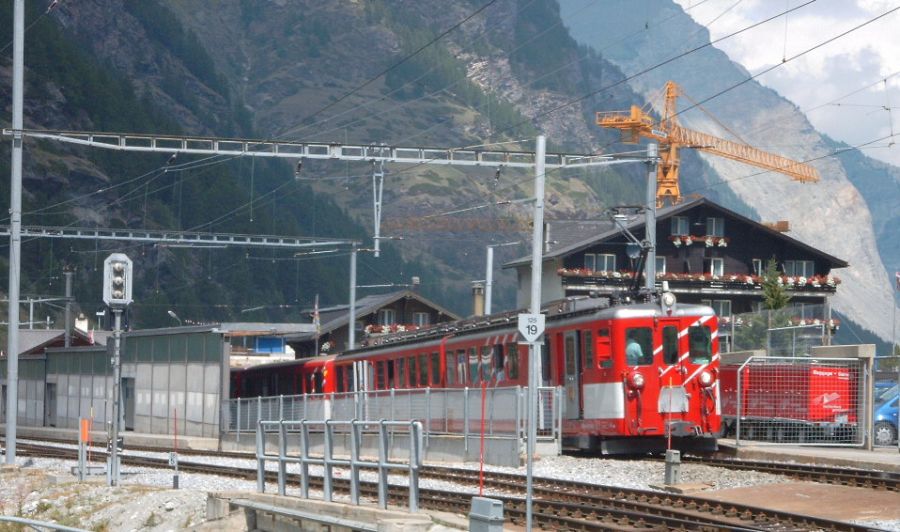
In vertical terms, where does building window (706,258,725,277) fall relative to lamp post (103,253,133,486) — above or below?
above

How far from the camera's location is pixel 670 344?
26609 mm

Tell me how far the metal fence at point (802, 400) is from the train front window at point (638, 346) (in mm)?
1918

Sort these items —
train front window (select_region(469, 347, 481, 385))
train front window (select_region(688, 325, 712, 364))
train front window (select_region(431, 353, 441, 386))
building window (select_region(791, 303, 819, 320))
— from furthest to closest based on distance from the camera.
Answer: building window (select_region(791, 303, 819, 320)) < train front window (select_region(431, 353, 441, 386)) < train front window (select_region(469, 347, 481, 385)) < train front window (select_region(688, 325, 712, 364))

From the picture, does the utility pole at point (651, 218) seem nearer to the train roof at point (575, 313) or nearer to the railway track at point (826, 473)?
the train roof at point (575, 313)

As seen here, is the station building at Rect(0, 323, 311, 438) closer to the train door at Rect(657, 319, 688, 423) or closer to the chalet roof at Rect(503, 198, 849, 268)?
the train door at Rect(657, 319, 688, 423)

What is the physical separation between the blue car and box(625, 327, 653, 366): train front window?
7.16m

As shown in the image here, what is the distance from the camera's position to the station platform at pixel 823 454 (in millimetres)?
22766

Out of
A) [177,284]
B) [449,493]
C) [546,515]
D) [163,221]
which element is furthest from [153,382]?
[163,221]

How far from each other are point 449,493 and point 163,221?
109674mm

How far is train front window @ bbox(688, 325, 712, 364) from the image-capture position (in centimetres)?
2678

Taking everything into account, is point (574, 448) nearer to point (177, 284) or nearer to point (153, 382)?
point (153, 382)

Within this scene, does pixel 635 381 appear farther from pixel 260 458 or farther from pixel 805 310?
pixel 805 310

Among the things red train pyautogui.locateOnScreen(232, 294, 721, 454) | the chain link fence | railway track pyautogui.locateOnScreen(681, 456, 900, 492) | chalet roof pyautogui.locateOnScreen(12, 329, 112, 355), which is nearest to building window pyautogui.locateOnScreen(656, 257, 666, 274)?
chalet roof pyautogui.locateOnScreen(12, 329, 112, 355)

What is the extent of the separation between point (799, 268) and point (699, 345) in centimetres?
5595
